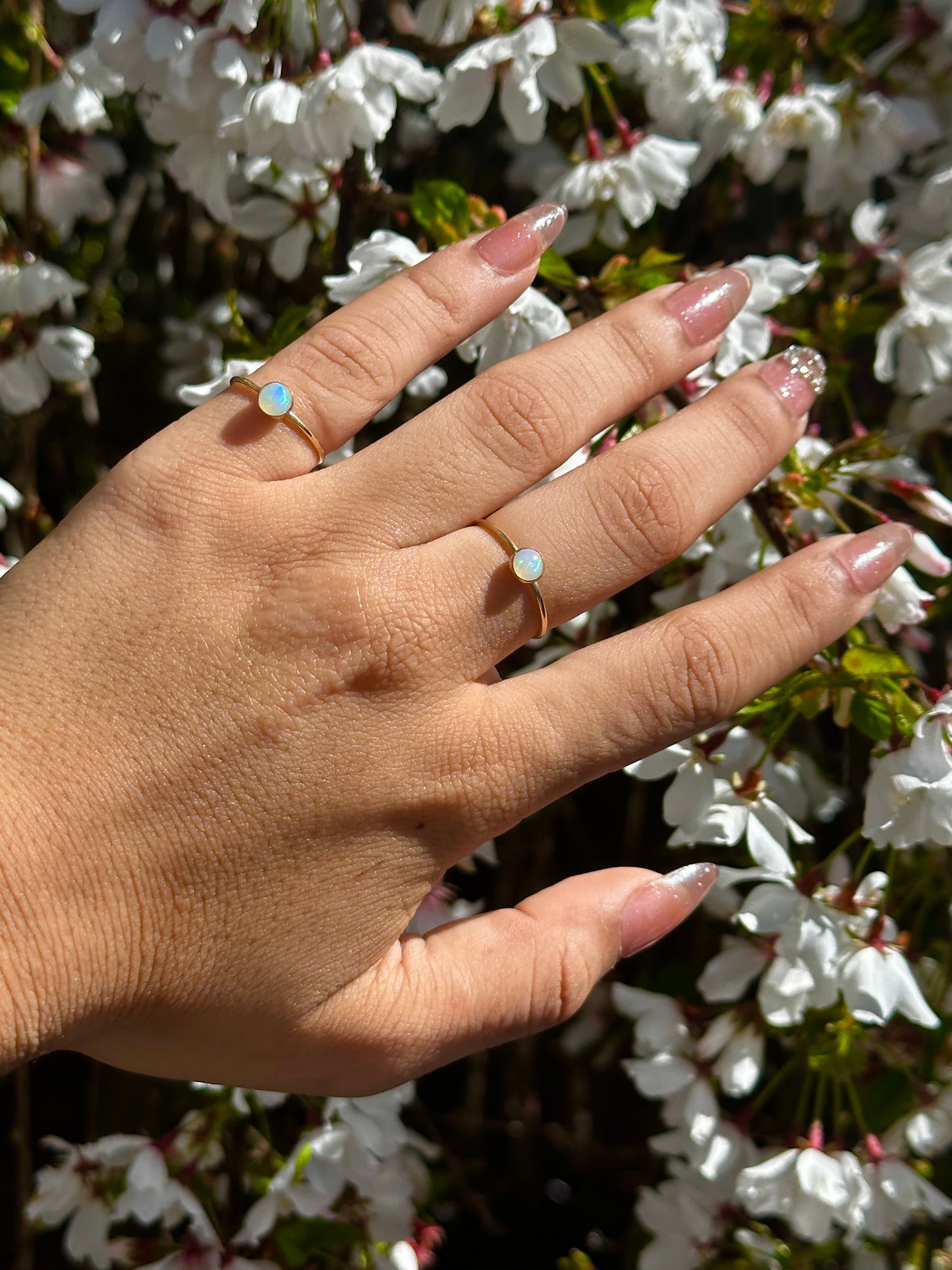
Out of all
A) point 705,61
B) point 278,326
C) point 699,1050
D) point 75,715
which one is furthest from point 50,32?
point 699,1050

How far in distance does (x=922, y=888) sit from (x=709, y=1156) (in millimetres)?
416

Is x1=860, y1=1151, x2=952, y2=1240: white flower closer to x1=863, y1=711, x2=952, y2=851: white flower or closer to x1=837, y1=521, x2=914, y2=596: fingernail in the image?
x1=863, y1=711, x2=952, y2=851: white flower

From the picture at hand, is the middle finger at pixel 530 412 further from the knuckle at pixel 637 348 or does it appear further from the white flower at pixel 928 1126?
the white flower at pixel 928 1126

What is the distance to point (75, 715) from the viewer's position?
0.85 meters

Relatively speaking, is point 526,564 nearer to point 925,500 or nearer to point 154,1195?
point 925,500

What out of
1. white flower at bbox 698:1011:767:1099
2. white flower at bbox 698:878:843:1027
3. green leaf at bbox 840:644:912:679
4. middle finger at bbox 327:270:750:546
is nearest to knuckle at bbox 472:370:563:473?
middle finger at bbox 327:270:750:546

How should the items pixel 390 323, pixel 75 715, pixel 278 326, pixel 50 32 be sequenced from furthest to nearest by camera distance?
1. pixel 50 32
2. pixel 278 326
3. pixel 390 323
4. pixel 75 715

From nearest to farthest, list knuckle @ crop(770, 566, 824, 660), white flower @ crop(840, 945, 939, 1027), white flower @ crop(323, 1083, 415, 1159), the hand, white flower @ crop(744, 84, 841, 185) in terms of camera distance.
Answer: the hand
knuckle @ crop(770, 566, 824, 660)
white flower @ crop(840, 945, 939, 1027)
white flower @ crop(323, 1083, 415, 1159)
white flower @ crop(744, 84, 841, 185)

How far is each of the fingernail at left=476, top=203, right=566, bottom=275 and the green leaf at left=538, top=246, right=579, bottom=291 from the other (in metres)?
0.07

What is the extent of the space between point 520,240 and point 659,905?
2.03ft

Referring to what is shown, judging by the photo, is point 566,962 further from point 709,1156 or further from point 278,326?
point 278,326

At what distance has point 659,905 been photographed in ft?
3.17

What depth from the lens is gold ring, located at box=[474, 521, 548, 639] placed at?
908 millimetres

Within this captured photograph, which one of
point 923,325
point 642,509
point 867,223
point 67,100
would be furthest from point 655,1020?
point 67,100
